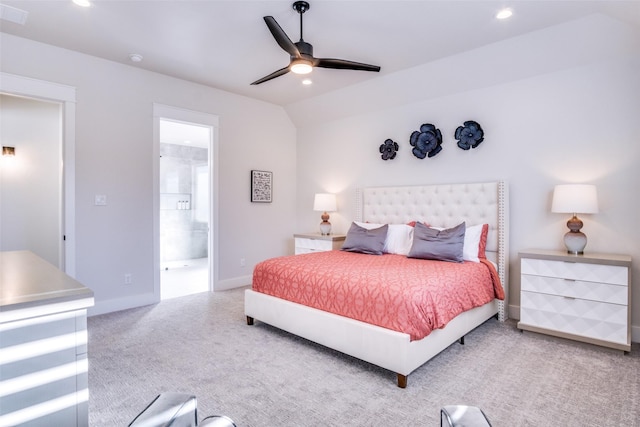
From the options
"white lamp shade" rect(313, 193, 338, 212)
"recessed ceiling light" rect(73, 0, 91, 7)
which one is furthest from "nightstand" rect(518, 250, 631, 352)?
"recessed ceiling light" rect(73, 0, 91, 7)

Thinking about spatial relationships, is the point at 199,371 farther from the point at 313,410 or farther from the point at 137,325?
the point at 137,325

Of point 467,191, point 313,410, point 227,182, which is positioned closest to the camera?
point 313,410

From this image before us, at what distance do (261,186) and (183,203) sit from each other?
9.60ft

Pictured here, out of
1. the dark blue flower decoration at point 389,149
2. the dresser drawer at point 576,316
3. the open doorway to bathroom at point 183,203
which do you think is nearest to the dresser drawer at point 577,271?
the dresser drawer at point 576,316

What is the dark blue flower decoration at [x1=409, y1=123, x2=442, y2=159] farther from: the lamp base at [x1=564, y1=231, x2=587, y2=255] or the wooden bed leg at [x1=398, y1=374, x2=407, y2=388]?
the wooden bed leg at [x1=398, y1=374, x2=407, y2=388]

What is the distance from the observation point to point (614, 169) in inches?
122

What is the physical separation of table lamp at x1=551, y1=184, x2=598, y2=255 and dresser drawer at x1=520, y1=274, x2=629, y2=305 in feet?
1.06

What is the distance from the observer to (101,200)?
378 centimetres

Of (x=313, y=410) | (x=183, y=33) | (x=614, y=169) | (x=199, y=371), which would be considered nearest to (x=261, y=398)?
(x=313, y=410)

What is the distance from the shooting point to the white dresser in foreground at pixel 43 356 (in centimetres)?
99

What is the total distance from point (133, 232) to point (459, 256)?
363 cm

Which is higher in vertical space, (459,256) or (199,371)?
(459,256)

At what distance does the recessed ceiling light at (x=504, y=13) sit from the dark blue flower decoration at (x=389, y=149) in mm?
1948

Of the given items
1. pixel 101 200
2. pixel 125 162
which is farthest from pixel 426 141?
pixel 101 200
